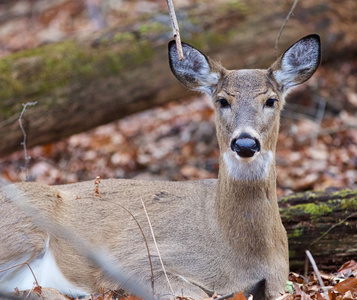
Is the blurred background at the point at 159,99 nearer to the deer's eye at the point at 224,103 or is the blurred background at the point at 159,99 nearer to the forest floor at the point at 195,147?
the forest floor at the point at 195,147

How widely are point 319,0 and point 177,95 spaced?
2669mm

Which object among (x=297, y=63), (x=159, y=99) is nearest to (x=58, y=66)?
(x=159, y=99)

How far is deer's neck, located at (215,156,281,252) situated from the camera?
4672 mm

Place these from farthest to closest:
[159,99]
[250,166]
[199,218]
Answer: [159,99]
[199,218]
[250,166]

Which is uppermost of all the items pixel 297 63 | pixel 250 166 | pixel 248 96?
pixel 297 63

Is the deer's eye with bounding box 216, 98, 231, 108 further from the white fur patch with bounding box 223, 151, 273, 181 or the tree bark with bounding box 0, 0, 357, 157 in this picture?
the tree bark with bounding box 0, 0, 357, 157

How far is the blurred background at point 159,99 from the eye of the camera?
25.1 feet

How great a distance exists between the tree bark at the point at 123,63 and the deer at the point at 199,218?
2.29 metres

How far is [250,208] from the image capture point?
15.5 ft

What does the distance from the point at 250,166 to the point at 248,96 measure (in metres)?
0.59

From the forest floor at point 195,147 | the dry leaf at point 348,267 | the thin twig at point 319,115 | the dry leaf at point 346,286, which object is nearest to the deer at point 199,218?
the dry leaf at point 346,286

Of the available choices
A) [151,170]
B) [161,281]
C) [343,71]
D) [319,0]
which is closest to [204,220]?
[161,281]

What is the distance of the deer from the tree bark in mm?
2289

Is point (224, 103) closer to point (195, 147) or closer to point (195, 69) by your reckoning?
point (195, 69)
